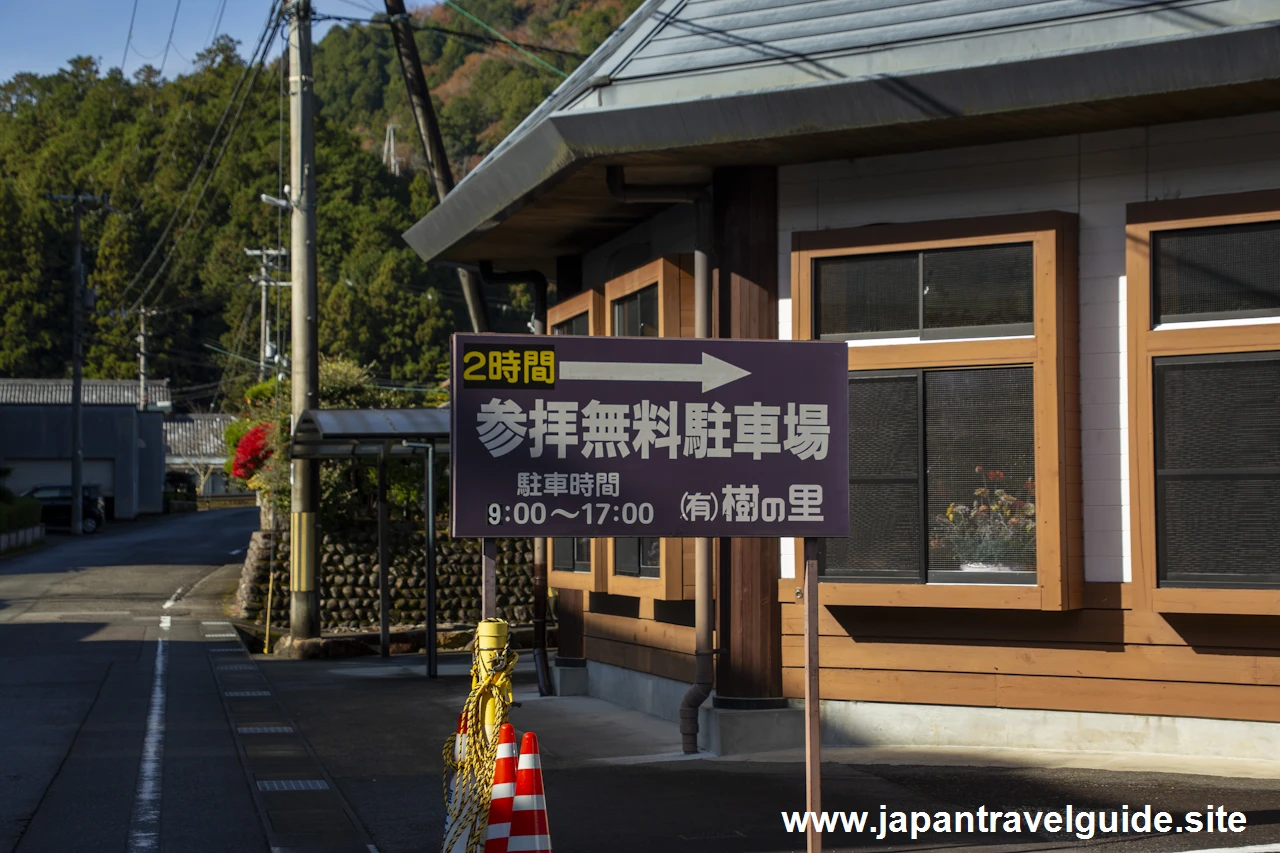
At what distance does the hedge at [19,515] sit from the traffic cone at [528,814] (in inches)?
1426

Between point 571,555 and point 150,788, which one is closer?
point 150,788

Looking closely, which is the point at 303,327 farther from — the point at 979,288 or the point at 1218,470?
the point at 1218,470

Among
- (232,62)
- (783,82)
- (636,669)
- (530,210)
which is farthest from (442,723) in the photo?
(232,62)

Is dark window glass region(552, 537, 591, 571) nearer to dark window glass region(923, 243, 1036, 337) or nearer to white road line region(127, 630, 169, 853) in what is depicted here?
white road line region(127, 630, 169, 853)

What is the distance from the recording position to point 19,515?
40719 mm

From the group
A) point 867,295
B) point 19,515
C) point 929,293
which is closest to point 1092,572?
point 929,293

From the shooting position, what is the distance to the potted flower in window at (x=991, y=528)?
9.70 m

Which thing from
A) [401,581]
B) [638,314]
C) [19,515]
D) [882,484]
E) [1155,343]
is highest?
[638,314]

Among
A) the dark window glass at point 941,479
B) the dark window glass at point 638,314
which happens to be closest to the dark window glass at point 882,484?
the dark window glass at point 941,479

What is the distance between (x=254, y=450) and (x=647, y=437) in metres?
22.7

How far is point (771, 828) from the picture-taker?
789 cm

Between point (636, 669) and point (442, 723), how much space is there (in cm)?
178

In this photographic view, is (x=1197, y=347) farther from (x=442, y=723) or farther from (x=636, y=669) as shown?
(x=442, y=723)

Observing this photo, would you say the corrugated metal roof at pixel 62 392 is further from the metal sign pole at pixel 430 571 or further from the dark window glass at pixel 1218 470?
the dark window glass at pixel 1218 470
